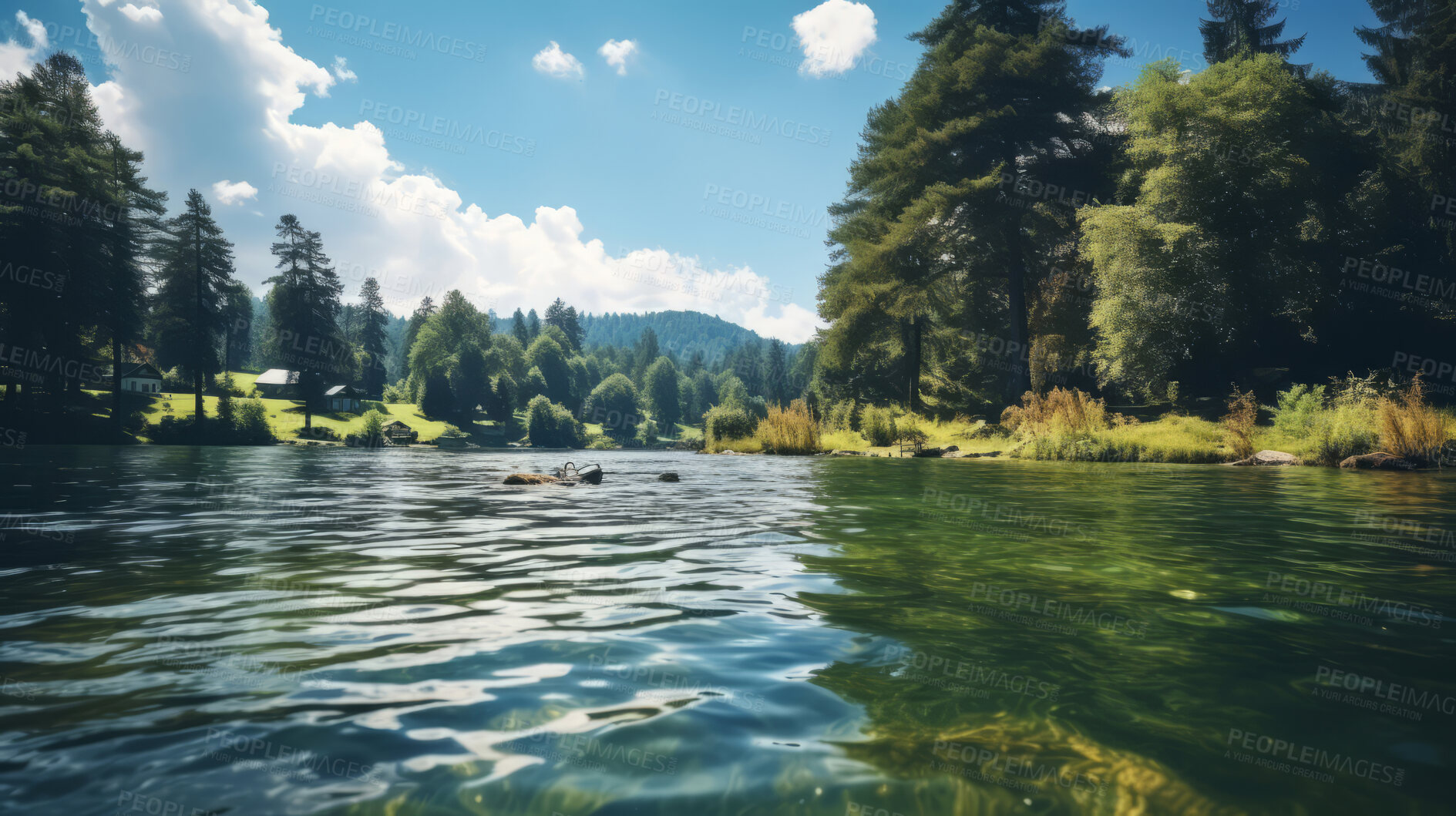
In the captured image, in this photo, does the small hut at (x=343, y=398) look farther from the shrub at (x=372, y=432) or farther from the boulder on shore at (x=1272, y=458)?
the boulder on shore at (x=1272, y=458)

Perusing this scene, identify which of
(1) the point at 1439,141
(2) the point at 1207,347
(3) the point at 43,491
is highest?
(1) the point at 1439,141

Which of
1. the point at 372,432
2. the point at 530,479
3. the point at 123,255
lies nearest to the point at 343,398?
the point at 372,432

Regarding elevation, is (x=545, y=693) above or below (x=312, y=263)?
below

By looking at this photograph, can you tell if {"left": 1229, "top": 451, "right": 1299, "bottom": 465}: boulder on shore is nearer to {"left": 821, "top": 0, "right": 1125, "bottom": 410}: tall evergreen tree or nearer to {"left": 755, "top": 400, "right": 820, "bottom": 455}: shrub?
{"left": 821, "top": 0, "right": 1125, "bottom": 410}: tall evergreen tree

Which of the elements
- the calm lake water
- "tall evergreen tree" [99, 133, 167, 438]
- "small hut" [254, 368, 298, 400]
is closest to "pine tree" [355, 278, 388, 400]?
"small hut" [254, 368, 298, 400]

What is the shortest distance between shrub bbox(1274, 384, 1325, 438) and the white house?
79.1 metres

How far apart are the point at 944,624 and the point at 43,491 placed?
576 inches

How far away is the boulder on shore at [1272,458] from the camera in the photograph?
696 inches

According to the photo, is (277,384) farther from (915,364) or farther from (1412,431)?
(1412,431)

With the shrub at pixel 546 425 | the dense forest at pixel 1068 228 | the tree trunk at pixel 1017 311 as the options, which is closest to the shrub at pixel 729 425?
the dense forest at pixel 1068 228

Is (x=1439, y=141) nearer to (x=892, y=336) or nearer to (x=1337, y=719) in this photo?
(x=892, y=336)

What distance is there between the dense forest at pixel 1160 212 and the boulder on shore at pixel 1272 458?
9905 millimetres

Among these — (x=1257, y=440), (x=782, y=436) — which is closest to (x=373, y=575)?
(x=1257, y=440)

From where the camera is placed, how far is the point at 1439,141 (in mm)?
32031
